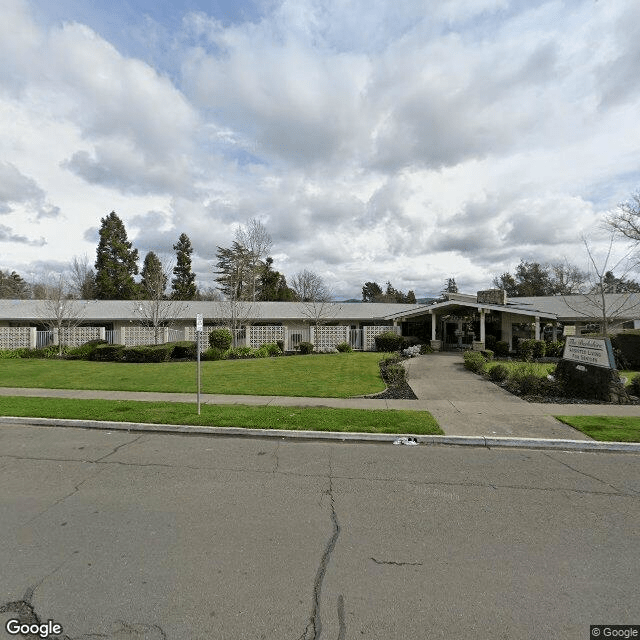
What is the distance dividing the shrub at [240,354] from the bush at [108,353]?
17.9ft

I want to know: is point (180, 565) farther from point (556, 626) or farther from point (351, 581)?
point (556, 626)

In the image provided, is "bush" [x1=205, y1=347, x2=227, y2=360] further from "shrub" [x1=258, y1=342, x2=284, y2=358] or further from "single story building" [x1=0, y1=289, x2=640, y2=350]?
"single story building" [x1=0, y1=289, x2=640, y2=350]

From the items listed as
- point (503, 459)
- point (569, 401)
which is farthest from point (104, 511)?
point (569, 401)

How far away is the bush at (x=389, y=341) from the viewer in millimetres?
23906

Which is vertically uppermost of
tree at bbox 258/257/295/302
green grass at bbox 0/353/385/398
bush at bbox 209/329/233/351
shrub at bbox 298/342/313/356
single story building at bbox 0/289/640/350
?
tree at bbox 258/257/295/302

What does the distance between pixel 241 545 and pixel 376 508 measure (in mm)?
1622

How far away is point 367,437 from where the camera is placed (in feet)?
23.9

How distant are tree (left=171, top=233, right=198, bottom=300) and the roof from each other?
19.9 meters

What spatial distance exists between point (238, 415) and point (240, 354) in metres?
12.7

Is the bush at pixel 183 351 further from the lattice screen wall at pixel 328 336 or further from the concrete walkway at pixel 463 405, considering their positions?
the concrete walkway at pixel 463 405

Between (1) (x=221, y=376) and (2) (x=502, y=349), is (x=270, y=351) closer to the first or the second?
(1) (x=221, y=376)

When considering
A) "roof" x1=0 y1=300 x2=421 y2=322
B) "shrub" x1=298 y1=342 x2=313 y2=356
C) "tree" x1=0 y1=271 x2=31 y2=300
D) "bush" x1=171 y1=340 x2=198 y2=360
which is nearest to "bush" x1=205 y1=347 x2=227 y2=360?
"bush" x1=171 y1=340 x2=198 y2=360

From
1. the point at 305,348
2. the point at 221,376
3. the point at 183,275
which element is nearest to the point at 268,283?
the point at 183,275

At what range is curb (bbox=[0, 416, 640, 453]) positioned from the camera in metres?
6.95
